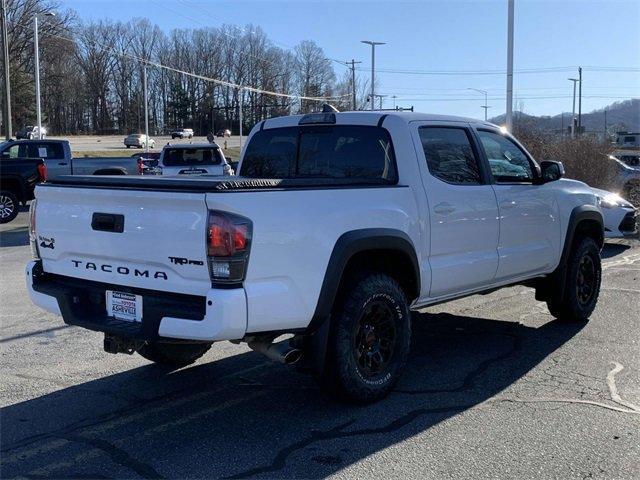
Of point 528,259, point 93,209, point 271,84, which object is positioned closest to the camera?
point 93,209

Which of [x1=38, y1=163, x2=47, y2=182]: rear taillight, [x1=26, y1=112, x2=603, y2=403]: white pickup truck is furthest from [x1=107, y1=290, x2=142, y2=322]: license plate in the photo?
[x1=38, y1=163, x2=47, y2=182]: rear taillight

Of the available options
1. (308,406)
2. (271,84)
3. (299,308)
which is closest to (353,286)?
(299,308)

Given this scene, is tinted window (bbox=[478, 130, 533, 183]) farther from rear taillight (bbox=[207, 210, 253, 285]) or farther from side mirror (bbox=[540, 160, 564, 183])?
rear taillight (bbox=[207, 210, 253, 285])

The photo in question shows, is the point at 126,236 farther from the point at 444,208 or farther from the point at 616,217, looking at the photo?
the point at 616,217

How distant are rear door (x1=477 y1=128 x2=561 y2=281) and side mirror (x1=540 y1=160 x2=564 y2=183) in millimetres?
79

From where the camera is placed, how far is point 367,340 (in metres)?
4.81

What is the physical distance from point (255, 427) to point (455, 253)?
2107mm

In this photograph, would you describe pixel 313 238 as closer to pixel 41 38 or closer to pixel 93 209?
pixel 93 209

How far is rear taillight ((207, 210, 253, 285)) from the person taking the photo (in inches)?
149

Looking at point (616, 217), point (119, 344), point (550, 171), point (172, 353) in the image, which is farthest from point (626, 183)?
point (119, 344)

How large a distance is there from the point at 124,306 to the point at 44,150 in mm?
15601

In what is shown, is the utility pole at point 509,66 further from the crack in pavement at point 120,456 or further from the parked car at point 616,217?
the crack in pavement at point 120,456

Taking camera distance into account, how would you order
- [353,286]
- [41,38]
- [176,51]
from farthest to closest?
[176,51] < [41,38] < [353,286]

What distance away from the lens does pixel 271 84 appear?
298 ft
